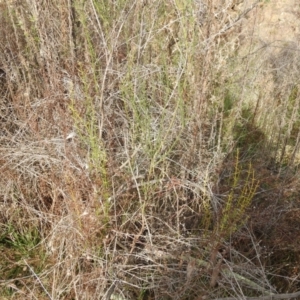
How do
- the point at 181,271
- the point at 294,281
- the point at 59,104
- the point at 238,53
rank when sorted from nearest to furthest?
1. the point at 181,271
2. the point at 294,281
3. the point at 59,104
4. the point at 238,53

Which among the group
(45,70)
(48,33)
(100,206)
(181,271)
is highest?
(48,33)

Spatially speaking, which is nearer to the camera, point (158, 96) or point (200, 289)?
point (200, 289)

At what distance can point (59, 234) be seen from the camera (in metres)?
1.81

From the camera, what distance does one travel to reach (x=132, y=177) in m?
1.79

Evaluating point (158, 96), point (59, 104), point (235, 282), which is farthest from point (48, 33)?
point (235, 282)

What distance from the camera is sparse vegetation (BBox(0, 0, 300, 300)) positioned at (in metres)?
1.73

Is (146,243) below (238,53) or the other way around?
below

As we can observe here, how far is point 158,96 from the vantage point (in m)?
2.06

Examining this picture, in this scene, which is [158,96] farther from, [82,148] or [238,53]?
[238,53]

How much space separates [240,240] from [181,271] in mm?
371

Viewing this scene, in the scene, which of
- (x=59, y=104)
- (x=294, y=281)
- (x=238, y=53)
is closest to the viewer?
(x=294, y=281)

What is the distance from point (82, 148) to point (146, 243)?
19.2 inches

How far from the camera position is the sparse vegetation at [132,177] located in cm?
173

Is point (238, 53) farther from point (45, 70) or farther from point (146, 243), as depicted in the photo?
point (146, 243)
